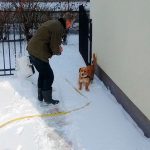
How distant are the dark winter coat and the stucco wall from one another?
3.33 ft

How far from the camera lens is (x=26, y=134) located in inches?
221

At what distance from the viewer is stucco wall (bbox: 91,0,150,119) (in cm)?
536

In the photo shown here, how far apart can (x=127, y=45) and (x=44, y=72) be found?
156 cm

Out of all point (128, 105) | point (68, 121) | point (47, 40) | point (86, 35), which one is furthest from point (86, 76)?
point (86, 35)

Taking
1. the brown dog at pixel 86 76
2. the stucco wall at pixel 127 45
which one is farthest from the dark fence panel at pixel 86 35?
the brown dog at pixel 86 76

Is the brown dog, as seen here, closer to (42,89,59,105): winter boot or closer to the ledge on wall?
the ledge on wall

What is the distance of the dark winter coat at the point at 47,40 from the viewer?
21.5ft

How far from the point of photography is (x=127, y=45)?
618 centimetres

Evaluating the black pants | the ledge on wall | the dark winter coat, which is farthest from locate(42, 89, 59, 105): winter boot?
the ledge on wall

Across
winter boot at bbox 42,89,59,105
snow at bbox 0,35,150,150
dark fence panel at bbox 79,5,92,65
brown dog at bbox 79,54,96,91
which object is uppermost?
dark fence panel at bbox 79,5,92,65

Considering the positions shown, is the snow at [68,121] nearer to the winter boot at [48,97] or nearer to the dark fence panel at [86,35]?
the winter boot at [48,97]

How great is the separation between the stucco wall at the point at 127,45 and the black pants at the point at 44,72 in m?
1.18

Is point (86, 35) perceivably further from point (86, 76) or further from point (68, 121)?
point (68, 121)

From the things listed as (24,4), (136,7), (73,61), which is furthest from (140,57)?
(24,4)
